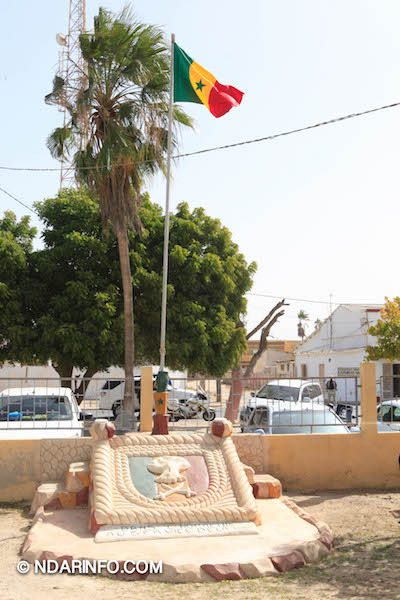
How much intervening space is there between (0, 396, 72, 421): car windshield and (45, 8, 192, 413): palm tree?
6.42m

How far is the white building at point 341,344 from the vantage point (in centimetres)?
3456

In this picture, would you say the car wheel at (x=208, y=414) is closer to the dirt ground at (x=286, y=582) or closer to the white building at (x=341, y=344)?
the dirt ground at (x=286, y=582)

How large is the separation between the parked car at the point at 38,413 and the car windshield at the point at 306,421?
3498 millimetres

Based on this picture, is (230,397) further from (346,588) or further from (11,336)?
(11,336)

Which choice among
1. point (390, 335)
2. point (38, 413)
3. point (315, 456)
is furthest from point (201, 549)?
point (390, 335)

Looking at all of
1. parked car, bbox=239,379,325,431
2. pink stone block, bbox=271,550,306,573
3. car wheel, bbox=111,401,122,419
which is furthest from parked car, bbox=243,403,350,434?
pink stone block, bbox=271,550,306,573

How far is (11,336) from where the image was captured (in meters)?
18.5

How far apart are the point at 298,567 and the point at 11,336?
554 inches

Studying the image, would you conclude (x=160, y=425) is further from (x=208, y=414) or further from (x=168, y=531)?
(x=168, y=531)

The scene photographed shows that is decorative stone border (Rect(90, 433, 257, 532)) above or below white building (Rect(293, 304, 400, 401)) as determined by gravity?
below

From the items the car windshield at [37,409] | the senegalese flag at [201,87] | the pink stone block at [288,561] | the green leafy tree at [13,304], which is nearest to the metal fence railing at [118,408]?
the car windshield at [37,409]

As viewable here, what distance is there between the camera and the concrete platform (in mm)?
6012

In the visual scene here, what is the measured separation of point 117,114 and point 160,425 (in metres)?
9.17

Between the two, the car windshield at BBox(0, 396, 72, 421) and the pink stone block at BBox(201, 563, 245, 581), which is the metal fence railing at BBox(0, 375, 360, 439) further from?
the pink stone block at BBox(201, 563, 245, 581)
